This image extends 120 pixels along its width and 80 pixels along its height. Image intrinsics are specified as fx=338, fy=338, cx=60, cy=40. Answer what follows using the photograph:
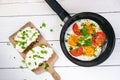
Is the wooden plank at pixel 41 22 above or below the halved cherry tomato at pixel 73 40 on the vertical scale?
above

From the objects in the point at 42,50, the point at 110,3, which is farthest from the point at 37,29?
Answer: the point at 110,3

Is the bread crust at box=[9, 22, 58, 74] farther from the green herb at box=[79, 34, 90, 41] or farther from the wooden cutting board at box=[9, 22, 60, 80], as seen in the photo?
the green herb at box=[79, 34, 90, 41]

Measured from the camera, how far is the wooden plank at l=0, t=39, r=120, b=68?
1.23 meters

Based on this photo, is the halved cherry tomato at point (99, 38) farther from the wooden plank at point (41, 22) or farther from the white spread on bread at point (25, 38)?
the white spread on bread at point (25, 38)

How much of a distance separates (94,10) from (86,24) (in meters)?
0.07

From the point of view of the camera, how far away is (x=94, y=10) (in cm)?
125

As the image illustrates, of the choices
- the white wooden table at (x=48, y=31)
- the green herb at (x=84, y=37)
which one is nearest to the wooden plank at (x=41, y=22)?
the white wooden table at (x=48, y=31)

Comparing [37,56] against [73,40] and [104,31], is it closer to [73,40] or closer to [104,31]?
[73,40]

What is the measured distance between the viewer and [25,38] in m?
1.28

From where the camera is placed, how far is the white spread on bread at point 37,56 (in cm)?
126

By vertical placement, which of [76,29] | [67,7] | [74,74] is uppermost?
[67,7]

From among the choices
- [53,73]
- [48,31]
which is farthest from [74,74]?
[48,31]

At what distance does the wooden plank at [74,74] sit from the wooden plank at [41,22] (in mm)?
124

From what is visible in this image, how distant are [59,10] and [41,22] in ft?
0.37
